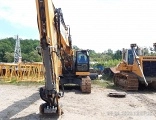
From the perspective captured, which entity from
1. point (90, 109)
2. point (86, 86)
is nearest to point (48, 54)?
point (90, 109)

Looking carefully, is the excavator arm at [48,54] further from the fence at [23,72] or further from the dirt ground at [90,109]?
the fence at [23,72]

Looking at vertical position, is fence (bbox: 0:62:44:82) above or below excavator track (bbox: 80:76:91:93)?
above

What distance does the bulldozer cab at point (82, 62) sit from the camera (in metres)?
16.4

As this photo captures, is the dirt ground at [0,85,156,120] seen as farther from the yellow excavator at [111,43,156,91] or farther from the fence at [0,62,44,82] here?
the fence at [0,62,44,82]

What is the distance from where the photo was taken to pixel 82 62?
646 inches

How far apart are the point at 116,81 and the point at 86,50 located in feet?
15.5

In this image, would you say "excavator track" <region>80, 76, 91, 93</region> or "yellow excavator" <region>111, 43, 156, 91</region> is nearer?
"excavator track" <region>80, 76, 91, 93</region>

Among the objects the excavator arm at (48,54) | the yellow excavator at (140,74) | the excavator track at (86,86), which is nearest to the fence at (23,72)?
the yellow excavator at (140,74)

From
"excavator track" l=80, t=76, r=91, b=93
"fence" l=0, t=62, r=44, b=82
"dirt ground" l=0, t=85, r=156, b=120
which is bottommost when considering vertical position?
"dirt ground" l=0, t=85, r=156, b=120

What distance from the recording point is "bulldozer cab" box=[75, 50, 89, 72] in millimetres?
16359

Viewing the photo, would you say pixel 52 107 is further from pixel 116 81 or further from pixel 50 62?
pixel 116 81

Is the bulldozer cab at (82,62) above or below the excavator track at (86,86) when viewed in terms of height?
above

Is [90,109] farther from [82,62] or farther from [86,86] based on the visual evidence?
[82,62]

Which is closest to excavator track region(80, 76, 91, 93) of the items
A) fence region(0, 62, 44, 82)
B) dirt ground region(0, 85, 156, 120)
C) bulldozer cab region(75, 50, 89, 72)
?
bulldozer cab region(75, 50, 89, 72)
